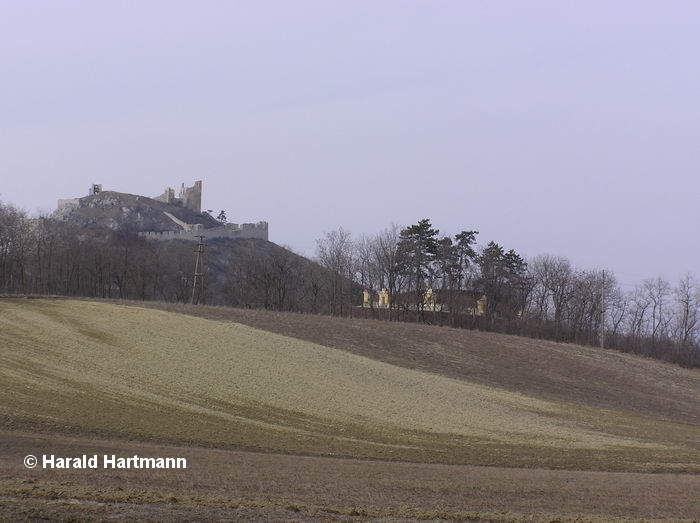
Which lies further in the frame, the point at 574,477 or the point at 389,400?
the point at 389,400

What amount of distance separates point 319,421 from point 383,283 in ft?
235

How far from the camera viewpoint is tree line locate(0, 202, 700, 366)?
93.5 m

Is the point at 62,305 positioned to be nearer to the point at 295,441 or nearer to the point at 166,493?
the point at 295,441

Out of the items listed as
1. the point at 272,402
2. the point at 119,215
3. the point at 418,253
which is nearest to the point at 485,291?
the point at 418,253

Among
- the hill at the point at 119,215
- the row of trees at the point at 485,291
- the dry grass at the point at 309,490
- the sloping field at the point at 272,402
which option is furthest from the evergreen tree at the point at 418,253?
the hill at the point at 119,215

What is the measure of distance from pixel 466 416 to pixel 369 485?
53.0 feet

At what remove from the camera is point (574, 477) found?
71.1 feet

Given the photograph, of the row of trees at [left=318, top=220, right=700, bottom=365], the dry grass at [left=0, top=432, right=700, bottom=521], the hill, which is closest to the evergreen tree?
the row of trees at [left=318, top=220, right=700, bottom=365]

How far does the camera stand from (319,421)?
94.0ft

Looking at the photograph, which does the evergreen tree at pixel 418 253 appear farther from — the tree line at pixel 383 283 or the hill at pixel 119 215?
the hill at pixel 119 215

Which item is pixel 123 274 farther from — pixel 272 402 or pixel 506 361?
pixel 272 402

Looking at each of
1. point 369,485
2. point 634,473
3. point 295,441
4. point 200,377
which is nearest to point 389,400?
point 200,377

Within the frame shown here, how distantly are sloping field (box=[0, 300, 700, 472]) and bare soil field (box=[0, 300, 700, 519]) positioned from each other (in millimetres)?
140

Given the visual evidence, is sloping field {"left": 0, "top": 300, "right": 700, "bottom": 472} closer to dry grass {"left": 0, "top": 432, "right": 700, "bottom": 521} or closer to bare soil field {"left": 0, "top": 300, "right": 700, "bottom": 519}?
bare soil field {"left": 0, "top": 300, "right": 700, "bottom": 519}
